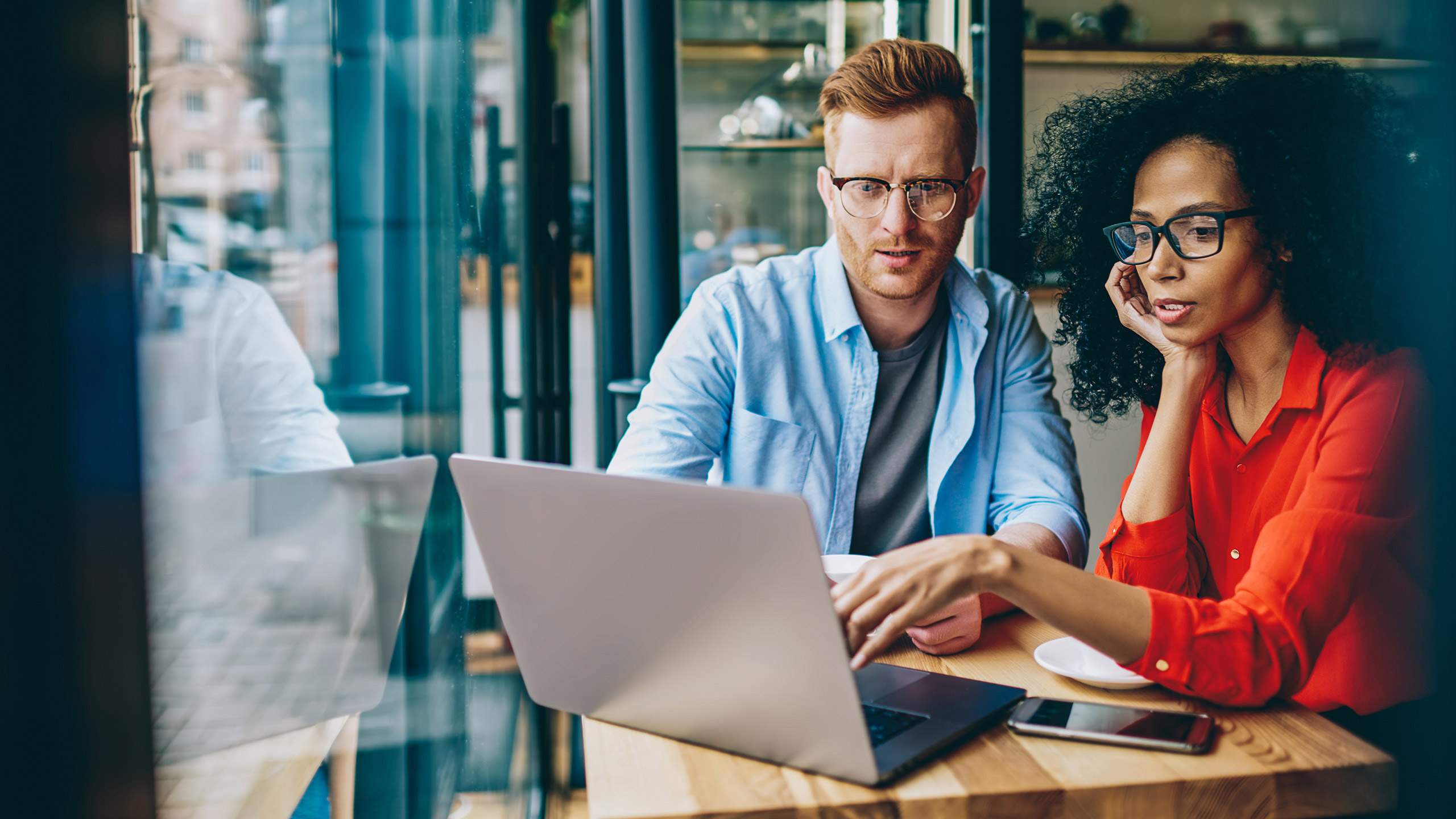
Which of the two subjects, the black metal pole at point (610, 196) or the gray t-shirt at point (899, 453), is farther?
the black metal pole at point (610, 196)

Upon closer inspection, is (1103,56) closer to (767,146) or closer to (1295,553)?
(767,146)

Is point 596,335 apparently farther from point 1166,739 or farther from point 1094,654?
point 1166,739

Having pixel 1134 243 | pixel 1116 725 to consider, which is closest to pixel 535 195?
pixel 1134 243

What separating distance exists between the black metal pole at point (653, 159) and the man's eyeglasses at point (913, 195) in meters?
0.54

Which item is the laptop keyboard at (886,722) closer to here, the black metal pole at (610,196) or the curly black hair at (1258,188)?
the curly black hair at (1258,188)

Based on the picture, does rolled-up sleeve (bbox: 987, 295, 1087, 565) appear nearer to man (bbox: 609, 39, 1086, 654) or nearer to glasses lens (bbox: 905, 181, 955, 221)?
man (bbox: 609, 39, 1086, 654)

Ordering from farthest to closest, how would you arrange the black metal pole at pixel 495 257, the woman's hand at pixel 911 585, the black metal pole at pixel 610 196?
the black metal pole at pixel 495 257, the black metal pole at pixel 610 196, the woman's hand at pixel 911 585

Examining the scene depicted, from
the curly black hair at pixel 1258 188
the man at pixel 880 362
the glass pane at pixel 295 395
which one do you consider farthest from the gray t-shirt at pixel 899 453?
the glass pane at pixel 295 395

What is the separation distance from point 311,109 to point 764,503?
68cm

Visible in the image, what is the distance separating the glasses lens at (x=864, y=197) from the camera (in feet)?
5.16

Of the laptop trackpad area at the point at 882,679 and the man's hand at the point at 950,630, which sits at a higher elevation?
the man's hand at the point at 950,630

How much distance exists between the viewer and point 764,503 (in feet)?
2.27

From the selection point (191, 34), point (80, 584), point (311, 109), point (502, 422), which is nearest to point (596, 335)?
point (502, 422)

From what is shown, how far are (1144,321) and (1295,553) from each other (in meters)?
0.49
